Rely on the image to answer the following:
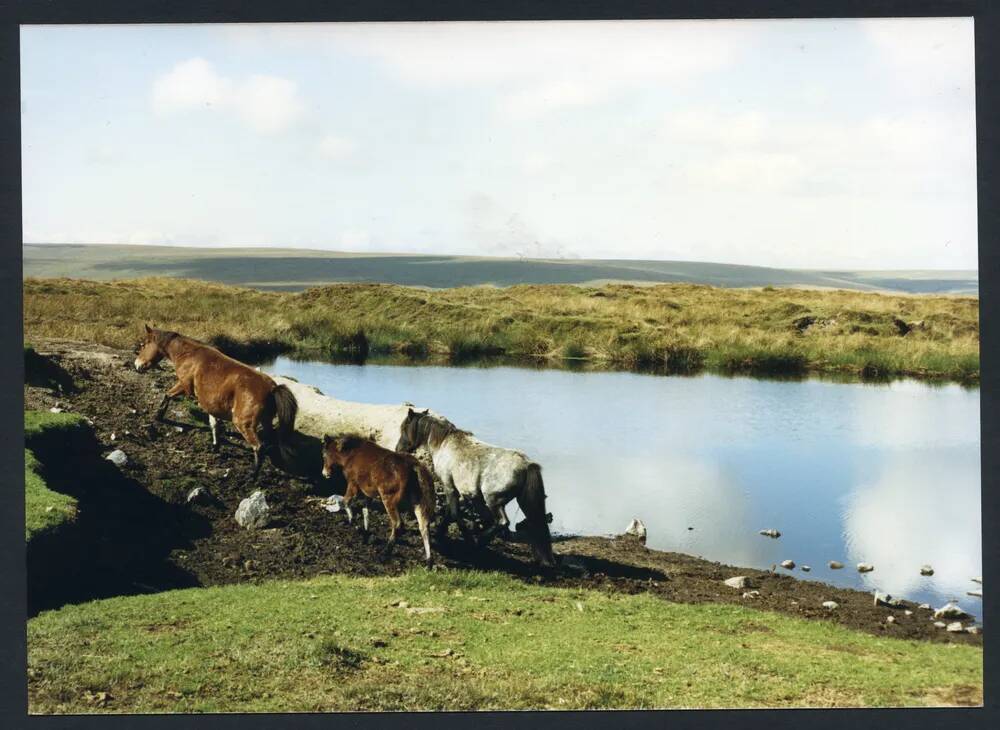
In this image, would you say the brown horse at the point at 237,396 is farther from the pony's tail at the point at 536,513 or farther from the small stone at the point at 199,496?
the pony's tail at the point at 536,513

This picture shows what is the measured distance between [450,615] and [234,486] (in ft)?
8.95

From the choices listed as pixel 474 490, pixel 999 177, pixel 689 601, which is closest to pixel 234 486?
pixel 474 490

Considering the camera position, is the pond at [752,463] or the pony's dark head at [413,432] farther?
the pond at [752,463]

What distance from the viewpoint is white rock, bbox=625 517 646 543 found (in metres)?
10.3

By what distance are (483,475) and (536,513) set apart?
680mm

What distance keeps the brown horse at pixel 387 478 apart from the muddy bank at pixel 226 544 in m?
0.34

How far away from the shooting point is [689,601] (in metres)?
9.20

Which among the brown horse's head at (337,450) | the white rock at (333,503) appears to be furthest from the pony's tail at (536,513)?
the white rock at (333,503)

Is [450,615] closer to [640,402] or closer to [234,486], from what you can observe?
[234,486]

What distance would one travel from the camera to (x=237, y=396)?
987cm

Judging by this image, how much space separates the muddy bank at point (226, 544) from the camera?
29.3 feet

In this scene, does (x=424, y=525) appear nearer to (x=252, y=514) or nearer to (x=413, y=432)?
(x=413, y=432)

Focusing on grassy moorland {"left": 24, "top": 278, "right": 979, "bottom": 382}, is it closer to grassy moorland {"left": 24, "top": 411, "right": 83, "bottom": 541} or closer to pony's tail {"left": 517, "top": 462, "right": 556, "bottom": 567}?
grassy moorland {"left": 24, "top": 411, "right": 83, "bottom": 541}

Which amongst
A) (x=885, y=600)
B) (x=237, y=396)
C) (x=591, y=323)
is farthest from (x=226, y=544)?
(x=885, y=600)
